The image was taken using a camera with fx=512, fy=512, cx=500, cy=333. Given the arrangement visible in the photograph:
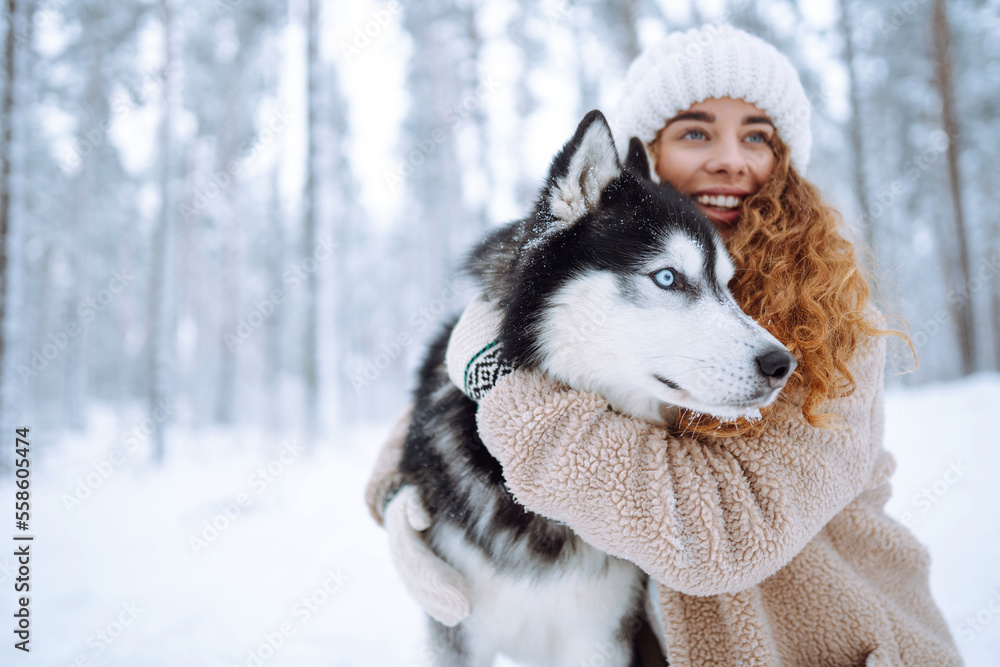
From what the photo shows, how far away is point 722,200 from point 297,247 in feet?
33.1

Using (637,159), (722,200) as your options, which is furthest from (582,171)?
(722,200)

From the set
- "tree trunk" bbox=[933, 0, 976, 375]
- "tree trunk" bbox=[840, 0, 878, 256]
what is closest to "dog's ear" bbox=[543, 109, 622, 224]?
"tree trunk" bbox=[933, 0, 976, 375]

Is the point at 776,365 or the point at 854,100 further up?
the point at 854,100

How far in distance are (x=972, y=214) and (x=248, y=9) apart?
18.0m

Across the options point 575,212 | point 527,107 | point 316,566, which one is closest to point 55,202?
point 527,107

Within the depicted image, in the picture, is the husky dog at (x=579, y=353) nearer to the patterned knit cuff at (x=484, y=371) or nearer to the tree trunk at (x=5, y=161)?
the patterned knit cuff at (x=484, y=371)

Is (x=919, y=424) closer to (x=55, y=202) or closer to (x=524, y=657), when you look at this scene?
(x=524, y=657)

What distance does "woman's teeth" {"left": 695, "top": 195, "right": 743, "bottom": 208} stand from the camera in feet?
6.47

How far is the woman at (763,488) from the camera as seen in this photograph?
1.28 m

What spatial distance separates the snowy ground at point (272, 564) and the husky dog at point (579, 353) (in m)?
0.96

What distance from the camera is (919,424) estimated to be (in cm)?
536

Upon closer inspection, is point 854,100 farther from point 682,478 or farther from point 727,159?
point 682,478

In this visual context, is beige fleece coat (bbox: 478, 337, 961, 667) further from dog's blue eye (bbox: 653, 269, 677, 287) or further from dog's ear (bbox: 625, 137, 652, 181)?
dog's ear (bbox: 625, 137, 652, 181)

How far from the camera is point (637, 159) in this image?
1868 millimetres
